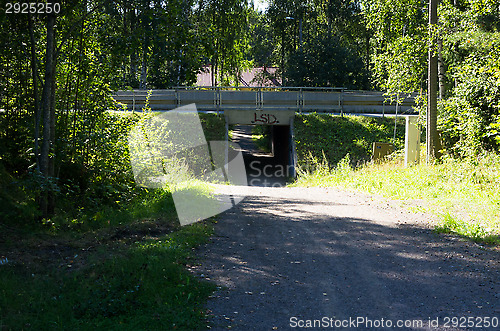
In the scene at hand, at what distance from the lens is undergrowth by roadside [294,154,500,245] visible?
8547 millimetres

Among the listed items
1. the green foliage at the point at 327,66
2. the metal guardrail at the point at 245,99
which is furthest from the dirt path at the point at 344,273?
the green foliage at the point at 327,66

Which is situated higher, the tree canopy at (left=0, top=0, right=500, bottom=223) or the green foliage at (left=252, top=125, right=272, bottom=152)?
the tree canopy at (left=0, top=0, right=500, bottom=223)

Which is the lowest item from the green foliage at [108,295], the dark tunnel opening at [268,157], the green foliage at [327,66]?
the dark tunnel opening at [268,157]

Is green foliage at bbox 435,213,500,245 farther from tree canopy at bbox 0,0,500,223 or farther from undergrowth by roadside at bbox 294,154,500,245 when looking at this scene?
→ tree canopy at bbox 0,0,500,223

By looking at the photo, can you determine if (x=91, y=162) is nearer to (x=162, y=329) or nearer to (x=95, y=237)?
(x=95, y=237)

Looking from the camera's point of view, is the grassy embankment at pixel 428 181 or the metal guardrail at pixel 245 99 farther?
the metal guardrail at pixel 245 99

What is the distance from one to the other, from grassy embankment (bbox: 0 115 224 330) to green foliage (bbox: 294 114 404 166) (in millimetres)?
16167

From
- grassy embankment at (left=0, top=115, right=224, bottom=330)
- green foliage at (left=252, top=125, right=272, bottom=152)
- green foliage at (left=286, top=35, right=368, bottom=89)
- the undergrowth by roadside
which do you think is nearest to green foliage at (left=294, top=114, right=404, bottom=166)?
the undergrowth by roadside

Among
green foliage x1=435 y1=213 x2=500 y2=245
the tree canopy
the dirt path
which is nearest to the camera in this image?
the dirt path

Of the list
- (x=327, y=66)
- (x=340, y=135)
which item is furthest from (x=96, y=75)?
(x=327, y=66)

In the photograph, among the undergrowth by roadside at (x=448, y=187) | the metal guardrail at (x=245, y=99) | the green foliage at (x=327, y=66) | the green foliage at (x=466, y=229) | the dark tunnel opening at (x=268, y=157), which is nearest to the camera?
the green foliage at (x=466, y=229)

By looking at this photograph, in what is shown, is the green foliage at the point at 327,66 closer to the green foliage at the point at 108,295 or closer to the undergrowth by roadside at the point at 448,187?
the undergrowth by roadside at the point at 448,187

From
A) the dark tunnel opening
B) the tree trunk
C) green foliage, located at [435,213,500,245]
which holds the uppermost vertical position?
the tree trunk

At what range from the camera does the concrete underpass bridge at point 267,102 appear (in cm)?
2619
